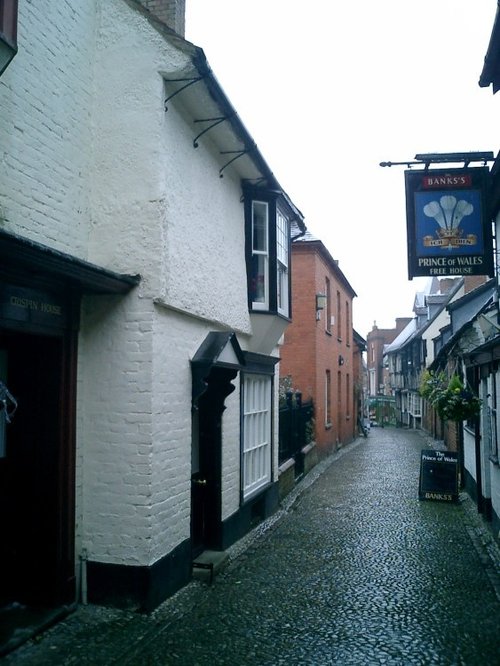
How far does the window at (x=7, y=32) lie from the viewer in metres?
5.00

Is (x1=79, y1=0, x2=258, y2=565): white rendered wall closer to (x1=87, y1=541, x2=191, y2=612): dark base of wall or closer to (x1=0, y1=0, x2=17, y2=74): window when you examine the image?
(x1=87, y1=541, x2=191, y2=612): dark base of wall

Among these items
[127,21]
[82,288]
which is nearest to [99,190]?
[82,288]

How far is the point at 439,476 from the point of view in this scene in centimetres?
1398

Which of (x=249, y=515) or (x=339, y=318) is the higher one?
(x=339, y=318)

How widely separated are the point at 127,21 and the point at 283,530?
807 centimetres

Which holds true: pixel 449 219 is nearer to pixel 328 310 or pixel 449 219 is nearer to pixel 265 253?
pixel 265 253

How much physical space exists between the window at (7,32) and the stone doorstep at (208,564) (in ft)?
19.4

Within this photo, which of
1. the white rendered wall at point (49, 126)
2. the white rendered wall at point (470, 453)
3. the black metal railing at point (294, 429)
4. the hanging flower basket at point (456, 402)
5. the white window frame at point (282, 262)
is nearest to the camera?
the white rendered wall at point (49, 126)

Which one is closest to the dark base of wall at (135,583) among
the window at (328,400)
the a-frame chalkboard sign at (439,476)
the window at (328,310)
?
the a-frame chalkboard sign at (439,476)

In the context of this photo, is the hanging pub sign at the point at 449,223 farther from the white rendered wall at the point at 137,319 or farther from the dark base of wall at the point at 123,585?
the dark base of wall at the point at 123,585

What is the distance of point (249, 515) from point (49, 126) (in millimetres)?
6978

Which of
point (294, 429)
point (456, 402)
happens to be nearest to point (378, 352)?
point (294, 429)

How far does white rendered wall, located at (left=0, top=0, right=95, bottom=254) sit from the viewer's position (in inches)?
229

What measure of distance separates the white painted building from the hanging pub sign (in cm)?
281
